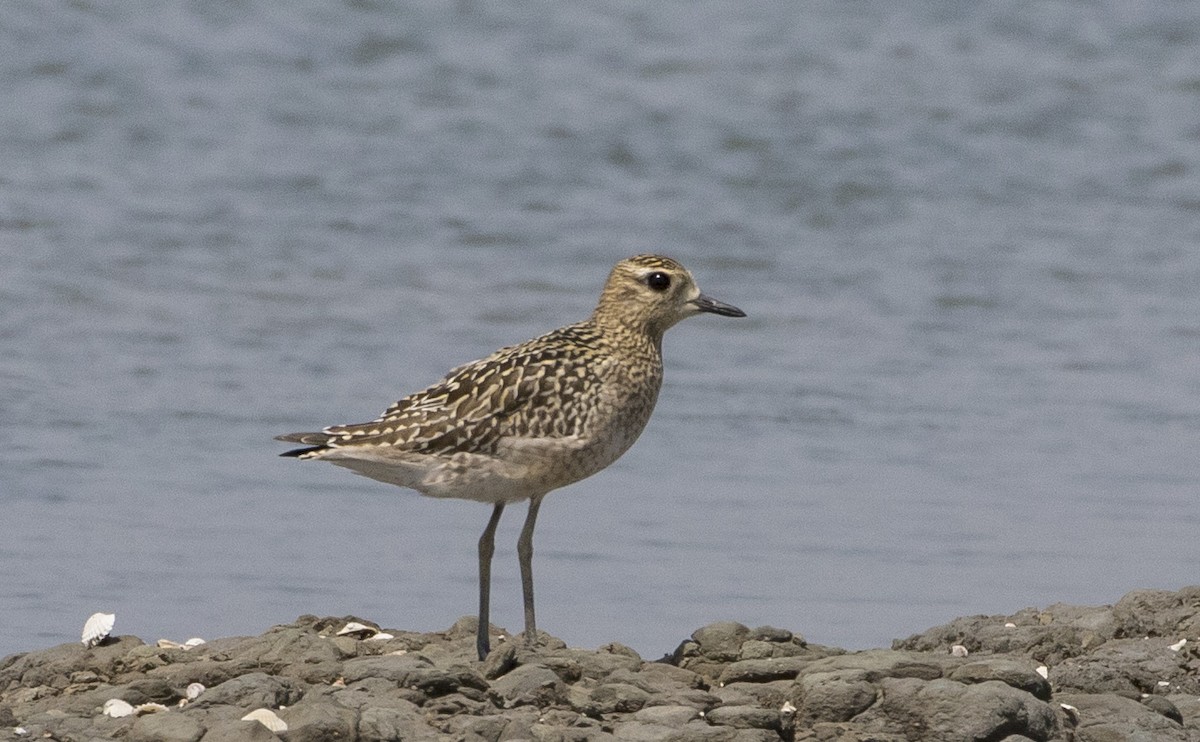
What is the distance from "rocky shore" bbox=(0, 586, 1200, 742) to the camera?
6.42 meters

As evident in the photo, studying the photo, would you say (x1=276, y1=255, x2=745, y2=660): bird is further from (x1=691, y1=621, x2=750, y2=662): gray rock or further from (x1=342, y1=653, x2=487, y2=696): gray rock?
(x1=342, y1=653, x2=487, y2=696): gray rock

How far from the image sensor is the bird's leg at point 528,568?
7.73 m

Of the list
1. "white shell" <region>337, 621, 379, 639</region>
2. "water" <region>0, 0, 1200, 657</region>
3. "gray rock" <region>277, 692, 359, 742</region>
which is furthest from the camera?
"water" <region>0, 0, 1200, 657</region>

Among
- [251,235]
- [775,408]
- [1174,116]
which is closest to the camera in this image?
[775,408]

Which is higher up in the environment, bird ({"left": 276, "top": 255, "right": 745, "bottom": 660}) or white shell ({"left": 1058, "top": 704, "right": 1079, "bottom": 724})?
bird ({"left": 276, "top": 255, "right": 745, "bottom": 660})

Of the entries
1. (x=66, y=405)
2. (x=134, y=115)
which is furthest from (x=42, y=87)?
(x=66, y=405)

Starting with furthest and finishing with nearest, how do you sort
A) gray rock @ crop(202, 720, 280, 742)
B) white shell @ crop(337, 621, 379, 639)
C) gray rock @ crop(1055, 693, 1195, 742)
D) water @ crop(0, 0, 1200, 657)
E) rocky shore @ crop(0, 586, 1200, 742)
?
water @ crop(0, 0, 1200, 657) → white shell @ crop(337, 621, 379, 639) → gray rock @ crop(1055, 693, 1195, 742) → rocky shore @ crop(0, 586, 1200, 742) → gray rock @ crop(202, 720, 280, 742)

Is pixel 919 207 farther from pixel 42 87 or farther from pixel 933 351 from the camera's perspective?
pixel 42 87

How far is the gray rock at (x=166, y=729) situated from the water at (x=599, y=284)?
6.81 ft

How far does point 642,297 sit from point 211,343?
14.7ft

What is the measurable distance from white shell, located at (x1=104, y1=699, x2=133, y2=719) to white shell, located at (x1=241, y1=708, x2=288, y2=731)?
18.5 inches

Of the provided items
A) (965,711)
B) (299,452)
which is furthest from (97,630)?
(965,711)

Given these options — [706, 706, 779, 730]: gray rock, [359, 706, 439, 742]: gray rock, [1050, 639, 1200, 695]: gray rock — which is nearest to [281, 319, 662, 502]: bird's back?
[359, 706, 439, 742]: gray rock

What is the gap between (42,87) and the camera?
17000mm
